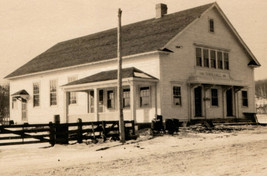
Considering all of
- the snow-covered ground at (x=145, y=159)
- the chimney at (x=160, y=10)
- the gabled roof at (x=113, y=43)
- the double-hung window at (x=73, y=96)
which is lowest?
the snow-covered ground at (x=145, y=159)

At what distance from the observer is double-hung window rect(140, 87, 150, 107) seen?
2628 centimetres

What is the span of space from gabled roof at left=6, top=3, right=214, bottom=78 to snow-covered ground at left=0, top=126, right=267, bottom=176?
1045 cm

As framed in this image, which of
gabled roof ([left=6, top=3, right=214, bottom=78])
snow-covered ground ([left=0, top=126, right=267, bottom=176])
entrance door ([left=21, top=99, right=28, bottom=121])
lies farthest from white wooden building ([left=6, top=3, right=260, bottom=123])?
snow-covered ground ([left=0, top=126, right=267, bottom=176])

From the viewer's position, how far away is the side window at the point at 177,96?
2659 centimetres

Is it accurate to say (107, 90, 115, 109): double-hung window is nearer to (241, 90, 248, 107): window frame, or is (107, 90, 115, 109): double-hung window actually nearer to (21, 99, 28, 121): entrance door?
(241, 90, 248, 107): window frame

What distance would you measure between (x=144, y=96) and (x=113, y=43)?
6.91m

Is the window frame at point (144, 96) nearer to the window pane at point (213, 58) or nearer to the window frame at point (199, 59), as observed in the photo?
the window frame at point (199, 59)

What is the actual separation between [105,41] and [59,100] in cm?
609

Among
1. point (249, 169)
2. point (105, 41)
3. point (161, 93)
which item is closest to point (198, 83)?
point (161, 93)

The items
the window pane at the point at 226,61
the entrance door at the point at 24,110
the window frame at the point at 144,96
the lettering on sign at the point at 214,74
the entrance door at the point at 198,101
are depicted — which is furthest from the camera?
the entrance door at the point at 24,110

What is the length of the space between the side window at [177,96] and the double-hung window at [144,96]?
5.62ft

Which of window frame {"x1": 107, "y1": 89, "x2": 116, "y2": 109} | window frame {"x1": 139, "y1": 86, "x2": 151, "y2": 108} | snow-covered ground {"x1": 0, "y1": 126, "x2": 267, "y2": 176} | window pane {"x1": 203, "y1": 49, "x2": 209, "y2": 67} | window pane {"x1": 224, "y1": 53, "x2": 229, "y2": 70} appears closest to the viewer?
snow-covered ground {"x1": 0, "y1": 126, "x2": 267, "y2": 176}

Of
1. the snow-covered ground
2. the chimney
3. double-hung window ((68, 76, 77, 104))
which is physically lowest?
the snow-covered ground

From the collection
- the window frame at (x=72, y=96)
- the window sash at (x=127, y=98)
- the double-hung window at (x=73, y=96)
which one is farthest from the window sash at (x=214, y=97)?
the double-hung window at (x=73, y=96)
